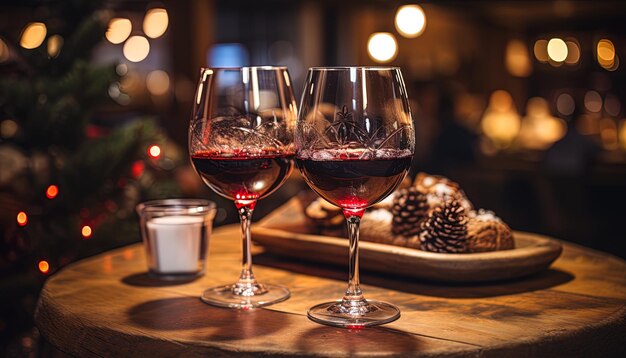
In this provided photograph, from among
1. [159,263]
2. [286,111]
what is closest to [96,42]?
[159,263]

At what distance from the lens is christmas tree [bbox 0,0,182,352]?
2.04m

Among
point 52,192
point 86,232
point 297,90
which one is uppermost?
point 297,90

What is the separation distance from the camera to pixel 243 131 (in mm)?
1132

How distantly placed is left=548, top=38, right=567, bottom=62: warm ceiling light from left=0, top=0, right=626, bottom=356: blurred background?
0.11 feet

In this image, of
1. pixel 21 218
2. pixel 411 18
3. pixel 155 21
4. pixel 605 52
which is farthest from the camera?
pixel 605 52

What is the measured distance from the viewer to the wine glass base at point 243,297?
1.10m

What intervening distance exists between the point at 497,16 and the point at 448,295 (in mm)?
11450

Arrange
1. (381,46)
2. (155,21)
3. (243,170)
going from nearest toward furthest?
1. (243,170)
2. (155,21)
3. (381,46)

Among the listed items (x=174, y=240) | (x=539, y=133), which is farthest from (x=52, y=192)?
(x=539, y=133)

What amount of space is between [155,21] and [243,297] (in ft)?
20.7

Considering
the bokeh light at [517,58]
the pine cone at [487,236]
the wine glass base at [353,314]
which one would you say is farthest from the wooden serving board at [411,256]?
the bokeh light at [517,58]

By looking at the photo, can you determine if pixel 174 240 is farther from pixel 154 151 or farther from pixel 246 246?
pixel 154 151

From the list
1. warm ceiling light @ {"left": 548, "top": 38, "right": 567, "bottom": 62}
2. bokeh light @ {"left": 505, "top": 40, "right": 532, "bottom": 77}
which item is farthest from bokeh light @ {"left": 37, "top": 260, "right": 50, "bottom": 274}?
bokeh light @ {"left": 505, "top": 40, "right": 532, "bottom": 77}

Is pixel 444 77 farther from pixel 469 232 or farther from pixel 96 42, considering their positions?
pixel 469 232
